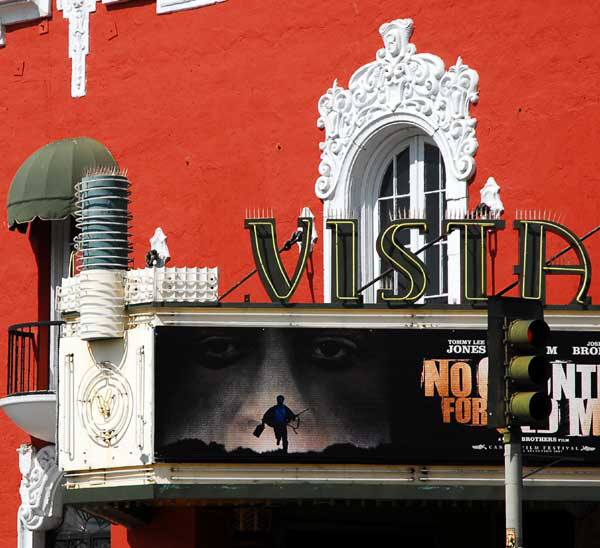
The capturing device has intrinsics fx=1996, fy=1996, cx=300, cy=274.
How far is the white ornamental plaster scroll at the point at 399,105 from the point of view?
Result: 24312 mm

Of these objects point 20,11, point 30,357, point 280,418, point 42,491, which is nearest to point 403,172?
point 280,418

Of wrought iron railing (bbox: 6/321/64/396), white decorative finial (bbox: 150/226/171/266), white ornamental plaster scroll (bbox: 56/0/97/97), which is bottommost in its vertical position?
wrought iron railing (bbox: 6/321/64/396)

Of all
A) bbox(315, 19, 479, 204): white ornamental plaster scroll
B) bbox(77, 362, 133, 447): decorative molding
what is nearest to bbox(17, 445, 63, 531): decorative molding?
bbox(77, 362, 133, 447): decorative molding

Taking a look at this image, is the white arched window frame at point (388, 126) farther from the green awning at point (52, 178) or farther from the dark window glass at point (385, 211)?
the green awning at point (52, 178)

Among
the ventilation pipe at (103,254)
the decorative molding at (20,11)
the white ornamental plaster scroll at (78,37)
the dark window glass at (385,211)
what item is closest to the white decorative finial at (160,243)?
the white ornamental plaster scroll at (78,37)

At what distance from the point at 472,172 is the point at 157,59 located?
5.53m

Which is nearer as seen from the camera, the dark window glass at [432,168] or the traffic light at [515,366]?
the traffic light at [515,366]

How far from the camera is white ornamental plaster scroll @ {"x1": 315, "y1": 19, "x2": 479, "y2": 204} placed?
2431cm

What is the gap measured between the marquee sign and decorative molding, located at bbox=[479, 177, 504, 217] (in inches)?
56.8

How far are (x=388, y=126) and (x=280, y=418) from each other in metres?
4.97

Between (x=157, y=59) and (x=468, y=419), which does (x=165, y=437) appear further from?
(x=157, y=59)

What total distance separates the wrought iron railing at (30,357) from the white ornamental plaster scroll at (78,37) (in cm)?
343

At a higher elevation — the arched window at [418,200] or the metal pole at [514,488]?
the arched window at [418,200]

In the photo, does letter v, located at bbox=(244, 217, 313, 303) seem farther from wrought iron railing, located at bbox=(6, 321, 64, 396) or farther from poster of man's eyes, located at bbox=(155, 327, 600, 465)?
wrought iron railing, located at bbox=(6, 321, 64, 396)
